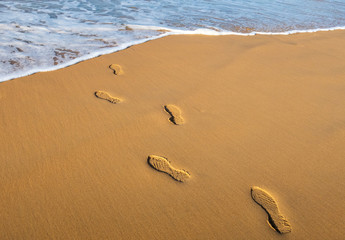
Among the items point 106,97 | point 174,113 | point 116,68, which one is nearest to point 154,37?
point 116,68

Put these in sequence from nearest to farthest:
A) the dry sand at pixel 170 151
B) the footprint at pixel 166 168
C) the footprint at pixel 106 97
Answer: the dry sand at pixel 170 151 → the footprint at pixel 166 168 → the footprint at pixel 106 97

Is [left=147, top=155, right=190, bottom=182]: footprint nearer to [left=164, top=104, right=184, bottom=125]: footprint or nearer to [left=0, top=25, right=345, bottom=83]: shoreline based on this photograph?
[left=164, top=104, right=184, bottom=125]: footprint

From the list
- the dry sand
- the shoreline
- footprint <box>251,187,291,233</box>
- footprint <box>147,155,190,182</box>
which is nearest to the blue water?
the shoreline

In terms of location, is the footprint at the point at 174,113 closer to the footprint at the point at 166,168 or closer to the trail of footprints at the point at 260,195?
the trail of footprints at the point at 260,195

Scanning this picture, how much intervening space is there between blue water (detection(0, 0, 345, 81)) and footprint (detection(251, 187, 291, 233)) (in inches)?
102

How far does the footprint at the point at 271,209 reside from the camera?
1.43 m

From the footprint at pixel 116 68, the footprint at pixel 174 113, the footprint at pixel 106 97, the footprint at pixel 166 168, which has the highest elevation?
the footprint at pixel 116 68

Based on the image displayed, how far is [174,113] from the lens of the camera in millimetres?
2277

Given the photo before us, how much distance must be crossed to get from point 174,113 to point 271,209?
3.64 ft

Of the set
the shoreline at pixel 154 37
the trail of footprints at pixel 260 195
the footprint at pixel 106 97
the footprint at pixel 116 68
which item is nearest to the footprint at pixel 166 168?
the trail of footprints at pixel 260 195

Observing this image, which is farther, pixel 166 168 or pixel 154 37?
pixel 154 37

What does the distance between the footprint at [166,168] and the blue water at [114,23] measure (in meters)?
1.95

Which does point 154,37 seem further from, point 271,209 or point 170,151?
point 271,209

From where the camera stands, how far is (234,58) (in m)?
3.42
